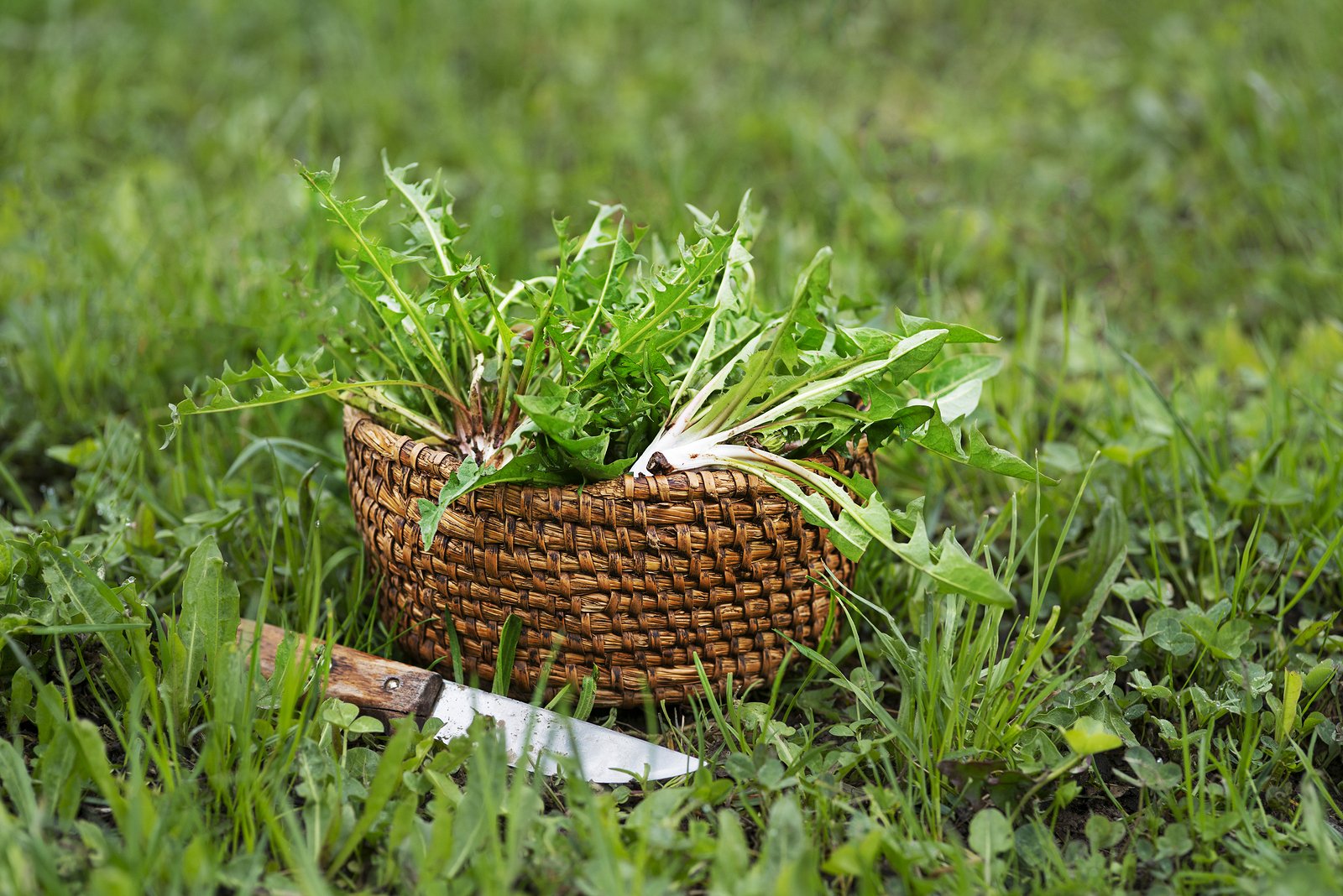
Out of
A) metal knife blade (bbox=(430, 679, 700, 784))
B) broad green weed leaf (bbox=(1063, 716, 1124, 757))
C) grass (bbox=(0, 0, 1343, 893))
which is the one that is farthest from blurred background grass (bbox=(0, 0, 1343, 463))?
broad green weed leaf (bbox=(1063, 716, 1124, 757))

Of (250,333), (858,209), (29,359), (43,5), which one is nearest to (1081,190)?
(858,209)

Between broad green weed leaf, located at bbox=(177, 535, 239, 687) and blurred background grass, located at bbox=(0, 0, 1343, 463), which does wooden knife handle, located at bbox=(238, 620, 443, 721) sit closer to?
broad green weed leaf, located at bbox=(177, 535, 239, 687)

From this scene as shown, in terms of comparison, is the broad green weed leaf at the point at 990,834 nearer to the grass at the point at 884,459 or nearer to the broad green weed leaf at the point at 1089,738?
the grass at the point at 884,459

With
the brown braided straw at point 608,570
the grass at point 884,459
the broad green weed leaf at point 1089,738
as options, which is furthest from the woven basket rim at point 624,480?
the broad green weed leaf at point 1089,738

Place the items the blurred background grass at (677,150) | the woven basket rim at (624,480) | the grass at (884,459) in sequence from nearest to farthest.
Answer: the grass at (884,459)
the woven basket rim at (624,480)
the blurred background grass at (677,150)

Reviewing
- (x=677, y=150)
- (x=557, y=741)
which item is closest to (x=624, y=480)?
(x=557, y=741)

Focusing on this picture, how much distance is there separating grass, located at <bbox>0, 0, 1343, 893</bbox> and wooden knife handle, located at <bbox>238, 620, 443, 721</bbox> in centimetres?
5

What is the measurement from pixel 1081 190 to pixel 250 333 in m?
2.48

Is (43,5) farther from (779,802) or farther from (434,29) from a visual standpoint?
(779,802)

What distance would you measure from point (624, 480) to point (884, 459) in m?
0.89

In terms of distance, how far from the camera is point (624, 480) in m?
1.51

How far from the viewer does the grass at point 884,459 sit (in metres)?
1.38

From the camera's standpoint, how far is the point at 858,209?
10.6 feet

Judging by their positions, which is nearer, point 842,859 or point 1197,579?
point 842,859
